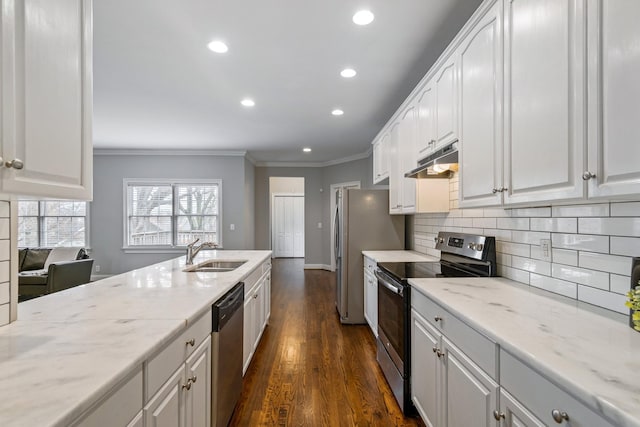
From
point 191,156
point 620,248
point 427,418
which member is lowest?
point 427,418

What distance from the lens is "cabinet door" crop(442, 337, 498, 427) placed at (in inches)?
43.4

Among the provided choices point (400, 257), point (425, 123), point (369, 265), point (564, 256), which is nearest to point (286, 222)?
point (369, 265)

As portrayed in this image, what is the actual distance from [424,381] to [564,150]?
1.36 meters

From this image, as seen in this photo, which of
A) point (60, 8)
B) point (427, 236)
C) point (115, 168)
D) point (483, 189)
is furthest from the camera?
point (115, 168)

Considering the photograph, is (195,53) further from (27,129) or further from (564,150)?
(564,150)

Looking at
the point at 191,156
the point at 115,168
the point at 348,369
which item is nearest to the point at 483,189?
the point at 348,369

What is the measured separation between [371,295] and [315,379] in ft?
3.53

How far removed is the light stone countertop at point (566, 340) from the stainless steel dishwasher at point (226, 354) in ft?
3.75

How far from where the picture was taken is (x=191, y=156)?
6121 millimetres

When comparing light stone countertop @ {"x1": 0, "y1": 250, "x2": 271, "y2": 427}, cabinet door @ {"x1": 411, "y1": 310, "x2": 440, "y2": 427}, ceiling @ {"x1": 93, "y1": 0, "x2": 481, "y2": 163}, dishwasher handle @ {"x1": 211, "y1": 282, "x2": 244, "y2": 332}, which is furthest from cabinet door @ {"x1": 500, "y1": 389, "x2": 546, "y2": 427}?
ceiling @ {"x1": 93, "y1": 0, "x2": 481, "y2": 163}

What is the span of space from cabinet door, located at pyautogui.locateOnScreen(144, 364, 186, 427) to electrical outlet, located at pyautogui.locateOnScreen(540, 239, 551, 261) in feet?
6.02

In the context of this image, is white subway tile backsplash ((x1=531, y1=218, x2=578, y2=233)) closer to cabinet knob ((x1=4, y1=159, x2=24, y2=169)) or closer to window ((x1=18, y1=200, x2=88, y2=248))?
cabinet knob ((x1=4, y1=159, x2=24, y2=169))

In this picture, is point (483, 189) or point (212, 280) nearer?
point (483, 189)

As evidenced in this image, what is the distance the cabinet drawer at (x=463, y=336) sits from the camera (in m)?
1.09
